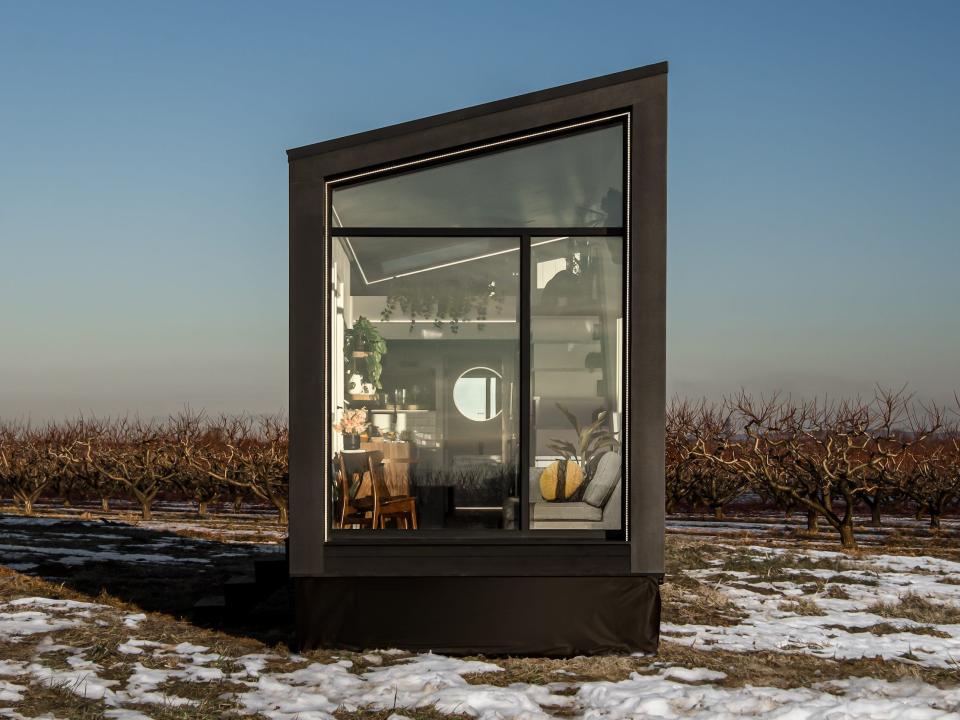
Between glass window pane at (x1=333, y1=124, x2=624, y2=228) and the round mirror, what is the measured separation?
1040mm

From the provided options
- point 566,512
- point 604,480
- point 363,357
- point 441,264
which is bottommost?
point 566,512

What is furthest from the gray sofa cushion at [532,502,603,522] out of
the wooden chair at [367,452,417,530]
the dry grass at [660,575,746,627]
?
the dry grass at [660,575,746,627]

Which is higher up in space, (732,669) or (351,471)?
(351,471)

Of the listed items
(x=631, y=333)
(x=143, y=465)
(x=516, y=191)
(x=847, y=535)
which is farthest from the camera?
(x=143, y=465)

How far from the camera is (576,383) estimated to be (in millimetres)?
6258

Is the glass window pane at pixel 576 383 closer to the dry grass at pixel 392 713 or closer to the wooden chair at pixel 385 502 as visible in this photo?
the wooden chair at pixel 385 502

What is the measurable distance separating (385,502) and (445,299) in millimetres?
1426

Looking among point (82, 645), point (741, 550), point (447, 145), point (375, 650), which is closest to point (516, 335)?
point (447, 145)

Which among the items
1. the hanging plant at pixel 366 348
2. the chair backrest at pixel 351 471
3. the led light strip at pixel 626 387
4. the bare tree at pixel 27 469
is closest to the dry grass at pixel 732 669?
the led light strip at pixel 626 387

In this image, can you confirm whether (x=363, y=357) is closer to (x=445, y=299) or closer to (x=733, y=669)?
(x=445, y=299)

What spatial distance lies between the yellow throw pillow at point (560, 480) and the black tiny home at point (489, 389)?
0.04ft

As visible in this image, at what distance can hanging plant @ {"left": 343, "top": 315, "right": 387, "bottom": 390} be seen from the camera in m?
6.21

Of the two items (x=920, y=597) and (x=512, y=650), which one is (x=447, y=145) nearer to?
(x=512, y=650)

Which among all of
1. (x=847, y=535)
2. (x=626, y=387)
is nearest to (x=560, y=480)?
(x=626, y=387)
